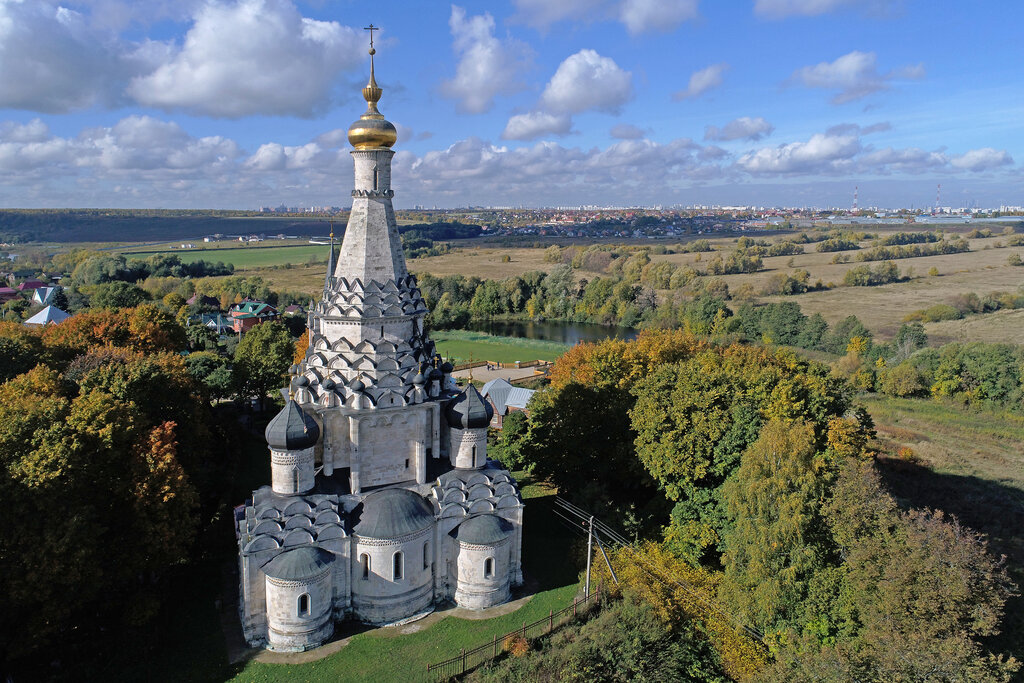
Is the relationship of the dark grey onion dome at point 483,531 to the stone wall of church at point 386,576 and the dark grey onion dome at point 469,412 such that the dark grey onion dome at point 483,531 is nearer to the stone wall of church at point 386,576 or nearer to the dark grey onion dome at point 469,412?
the stone wall of church at point 386,576

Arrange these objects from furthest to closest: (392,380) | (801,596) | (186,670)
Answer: (392,380)
(801,596)
(186,670)

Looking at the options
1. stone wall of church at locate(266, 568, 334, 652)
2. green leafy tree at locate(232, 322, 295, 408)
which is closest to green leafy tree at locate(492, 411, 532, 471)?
stone wall of church at locate(266, 568, 334, 652)

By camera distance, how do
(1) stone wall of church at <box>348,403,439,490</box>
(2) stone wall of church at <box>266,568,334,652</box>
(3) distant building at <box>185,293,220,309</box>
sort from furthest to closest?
1. (3) distant building at <box>185,293,220,309</box>
2. (1) stone wall of church at <box>348,403,439,490</box>
3. (2) stone wall of church at <box>266,568,334,652</box>

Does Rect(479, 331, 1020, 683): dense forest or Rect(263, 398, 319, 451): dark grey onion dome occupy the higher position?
Rect(263, 398, 319, 451): dark grey onion dome

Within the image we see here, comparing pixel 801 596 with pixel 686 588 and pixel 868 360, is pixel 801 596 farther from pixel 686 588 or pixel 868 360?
pixel 868 360

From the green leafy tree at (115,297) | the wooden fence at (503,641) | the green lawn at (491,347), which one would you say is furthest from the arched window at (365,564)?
the green leafy tree at (115,297)

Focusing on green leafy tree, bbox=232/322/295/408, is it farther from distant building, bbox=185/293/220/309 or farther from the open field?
the open field

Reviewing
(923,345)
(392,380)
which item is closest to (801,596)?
(392,380)
